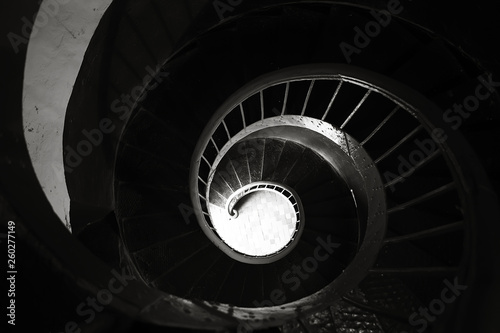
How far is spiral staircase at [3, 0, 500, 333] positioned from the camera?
161 inches

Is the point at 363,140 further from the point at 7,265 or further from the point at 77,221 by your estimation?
the point at 7,265

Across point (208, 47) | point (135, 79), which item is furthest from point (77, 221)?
point (208, 47)

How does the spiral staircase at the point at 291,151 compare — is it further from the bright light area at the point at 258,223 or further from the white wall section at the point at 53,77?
the bright light area at the point at 258,223

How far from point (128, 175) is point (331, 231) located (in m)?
3.60

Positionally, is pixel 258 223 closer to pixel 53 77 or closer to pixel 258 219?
pixel 258 219

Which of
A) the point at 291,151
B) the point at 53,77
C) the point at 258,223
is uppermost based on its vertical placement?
the point at 291,151

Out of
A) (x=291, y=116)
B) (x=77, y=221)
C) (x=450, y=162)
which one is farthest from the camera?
(x=291, y=116)

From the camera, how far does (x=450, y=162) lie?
286cm

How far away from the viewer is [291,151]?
7.50 m

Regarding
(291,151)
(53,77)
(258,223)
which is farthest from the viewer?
(258,223)

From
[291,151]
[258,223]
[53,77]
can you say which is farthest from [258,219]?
[53,77]

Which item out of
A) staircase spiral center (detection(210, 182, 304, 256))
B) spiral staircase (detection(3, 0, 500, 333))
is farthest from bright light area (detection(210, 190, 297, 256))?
spiral staircase (detection(3, 0, 500, 333))

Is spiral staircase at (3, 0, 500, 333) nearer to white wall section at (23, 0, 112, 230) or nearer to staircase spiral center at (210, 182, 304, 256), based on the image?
white wall section at (23, 0, 112, 230)

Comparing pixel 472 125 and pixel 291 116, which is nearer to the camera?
pixel 472 125
